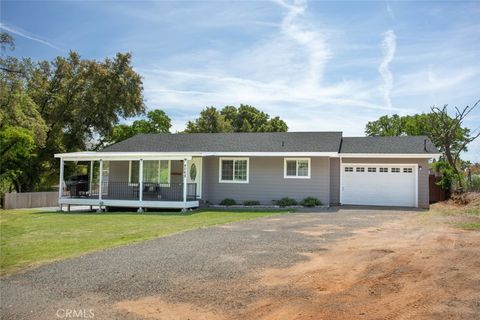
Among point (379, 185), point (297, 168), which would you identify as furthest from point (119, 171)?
point (379, 185)

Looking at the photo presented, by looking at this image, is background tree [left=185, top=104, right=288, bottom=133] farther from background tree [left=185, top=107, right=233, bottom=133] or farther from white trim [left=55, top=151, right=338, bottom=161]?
white trim [left=55, top=151, right=338, bottom=161]

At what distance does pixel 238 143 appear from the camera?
2381 centimetres

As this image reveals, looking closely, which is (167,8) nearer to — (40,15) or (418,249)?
(40,15)

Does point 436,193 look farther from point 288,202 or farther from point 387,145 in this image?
point 288,202

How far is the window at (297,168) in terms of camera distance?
21.4 meters

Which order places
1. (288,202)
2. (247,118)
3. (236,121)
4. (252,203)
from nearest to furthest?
(288,202)
(252,203)
(247,118)
(236,121)

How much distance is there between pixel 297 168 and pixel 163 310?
54.5 ft

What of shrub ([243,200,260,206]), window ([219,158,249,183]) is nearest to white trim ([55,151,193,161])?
window ([219,158,249,183])

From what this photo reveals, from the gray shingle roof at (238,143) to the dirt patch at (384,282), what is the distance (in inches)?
495

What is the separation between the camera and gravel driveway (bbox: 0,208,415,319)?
577cm

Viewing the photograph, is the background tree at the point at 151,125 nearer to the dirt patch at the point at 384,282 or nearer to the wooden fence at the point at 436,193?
the wooden fence at the point at 436,193

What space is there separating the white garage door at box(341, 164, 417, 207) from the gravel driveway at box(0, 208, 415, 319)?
10989mm

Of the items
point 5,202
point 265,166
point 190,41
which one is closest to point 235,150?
point 265,166

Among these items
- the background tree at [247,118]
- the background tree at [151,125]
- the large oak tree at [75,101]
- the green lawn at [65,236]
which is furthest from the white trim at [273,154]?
the background tree at [247,118]
